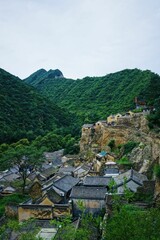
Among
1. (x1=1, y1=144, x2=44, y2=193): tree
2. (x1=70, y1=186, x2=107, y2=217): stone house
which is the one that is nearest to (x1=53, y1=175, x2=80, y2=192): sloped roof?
(x1=70, y1=186, x2=107, y2=217): stone house

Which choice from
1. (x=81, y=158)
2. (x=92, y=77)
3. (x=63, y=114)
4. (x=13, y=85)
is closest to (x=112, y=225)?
(x=81, y=158)

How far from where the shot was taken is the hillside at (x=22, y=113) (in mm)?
75062

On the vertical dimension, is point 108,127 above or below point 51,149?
above

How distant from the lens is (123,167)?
3638 centimetres

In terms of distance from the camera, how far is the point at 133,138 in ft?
144

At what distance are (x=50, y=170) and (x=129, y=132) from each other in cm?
1428

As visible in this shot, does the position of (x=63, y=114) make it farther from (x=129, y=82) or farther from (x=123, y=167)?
(x=123, y=167)

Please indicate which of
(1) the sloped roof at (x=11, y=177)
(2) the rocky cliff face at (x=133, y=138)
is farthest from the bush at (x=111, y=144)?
(1) the sloped roof at (x=11, y=177)

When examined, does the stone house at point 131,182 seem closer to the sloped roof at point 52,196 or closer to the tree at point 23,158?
the sloped roof at point 52,196

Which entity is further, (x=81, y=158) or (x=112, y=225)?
(x=81, y=158)

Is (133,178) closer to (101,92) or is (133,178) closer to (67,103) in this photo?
(101,92)

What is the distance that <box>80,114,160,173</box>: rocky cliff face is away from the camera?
33.0 metres

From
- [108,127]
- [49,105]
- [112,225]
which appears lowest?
[112,225]

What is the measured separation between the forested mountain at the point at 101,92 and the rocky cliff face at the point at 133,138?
2124 centimetres
